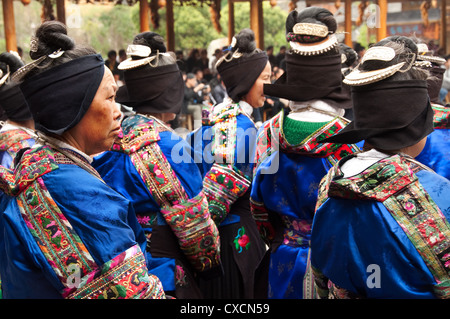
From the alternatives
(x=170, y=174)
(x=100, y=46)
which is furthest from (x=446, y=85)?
(x=100, y=46)

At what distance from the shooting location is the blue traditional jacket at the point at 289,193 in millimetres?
A: 2955

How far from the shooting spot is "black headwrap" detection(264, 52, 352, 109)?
3.03m

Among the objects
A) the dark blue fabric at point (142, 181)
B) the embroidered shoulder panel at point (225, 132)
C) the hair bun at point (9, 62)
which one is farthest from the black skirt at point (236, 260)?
the hair bun at point (9, 62)

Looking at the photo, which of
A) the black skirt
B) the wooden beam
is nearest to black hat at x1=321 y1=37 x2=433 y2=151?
the black skirt

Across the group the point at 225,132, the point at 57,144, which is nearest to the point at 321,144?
the point at 225,132

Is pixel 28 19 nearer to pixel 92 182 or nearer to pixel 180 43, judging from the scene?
pixel 180 43

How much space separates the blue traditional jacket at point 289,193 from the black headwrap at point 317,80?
0.15 metres

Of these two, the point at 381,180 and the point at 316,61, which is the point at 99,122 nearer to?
the point at 381,180

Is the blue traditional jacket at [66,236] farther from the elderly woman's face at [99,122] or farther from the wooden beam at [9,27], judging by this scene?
the wooden beam at [9,27]

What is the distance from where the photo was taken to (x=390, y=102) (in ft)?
6.46

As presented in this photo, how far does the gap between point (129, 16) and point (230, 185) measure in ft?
104

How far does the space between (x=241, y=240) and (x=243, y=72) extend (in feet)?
Answer: 3.92

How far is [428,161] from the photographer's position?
3311 millimetres

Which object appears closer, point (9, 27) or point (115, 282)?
point (115, 282)
